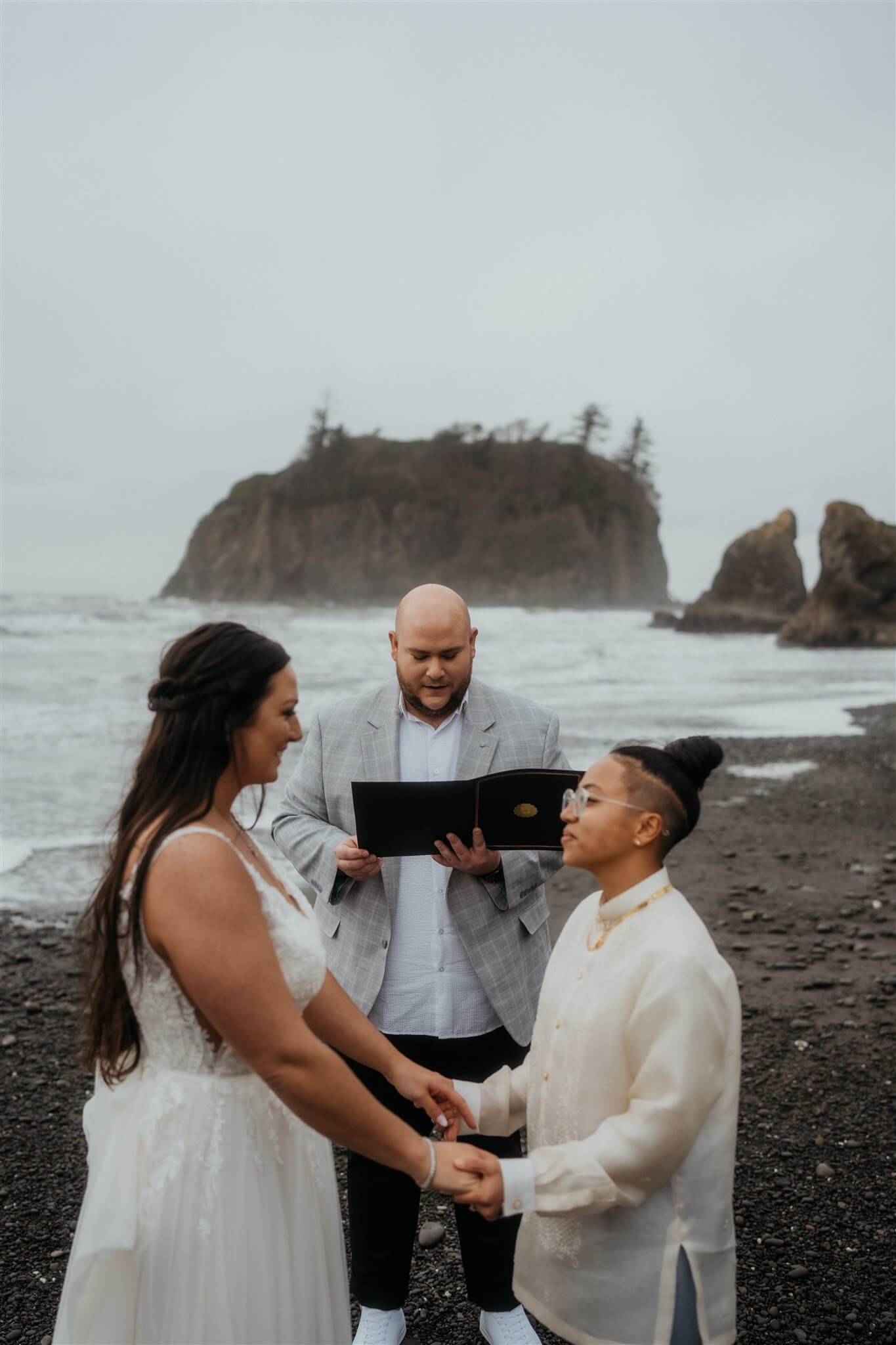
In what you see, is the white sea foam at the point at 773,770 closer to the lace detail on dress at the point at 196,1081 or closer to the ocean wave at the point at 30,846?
the ocean wave at the point at 30,846

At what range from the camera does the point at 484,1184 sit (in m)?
2.12

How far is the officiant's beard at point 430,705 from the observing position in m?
3.47

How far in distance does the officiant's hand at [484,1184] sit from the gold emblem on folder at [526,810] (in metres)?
0.95

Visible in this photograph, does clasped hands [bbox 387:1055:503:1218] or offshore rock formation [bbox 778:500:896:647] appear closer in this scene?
clasped hands [bbox 387:1055:503:1218]

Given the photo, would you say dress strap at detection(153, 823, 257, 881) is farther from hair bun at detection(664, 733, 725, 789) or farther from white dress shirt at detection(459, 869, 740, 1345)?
hair bun at detection(664, 733, 725, 789)

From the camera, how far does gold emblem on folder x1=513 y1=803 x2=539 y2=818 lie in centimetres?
293

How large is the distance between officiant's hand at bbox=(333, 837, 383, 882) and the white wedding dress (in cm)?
97

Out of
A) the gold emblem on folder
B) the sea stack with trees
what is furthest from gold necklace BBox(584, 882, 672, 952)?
the sea stack with trees

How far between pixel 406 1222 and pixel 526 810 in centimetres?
137

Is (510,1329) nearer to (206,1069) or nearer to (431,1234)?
(431,1234)

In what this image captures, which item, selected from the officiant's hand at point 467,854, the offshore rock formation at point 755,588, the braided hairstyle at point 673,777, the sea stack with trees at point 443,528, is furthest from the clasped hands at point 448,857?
the sea stack with trees at point 443,528

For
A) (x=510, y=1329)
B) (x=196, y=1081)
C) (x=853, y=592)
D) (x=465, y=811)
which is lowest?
(x=510, y=1329)

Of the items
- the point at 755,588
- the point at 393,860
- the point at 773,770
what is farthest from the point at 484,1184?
the point at 755,588

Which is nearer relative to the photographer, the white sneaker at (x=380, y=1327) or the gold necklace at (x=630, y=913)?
the gold necklace at (x=630, y=913)
